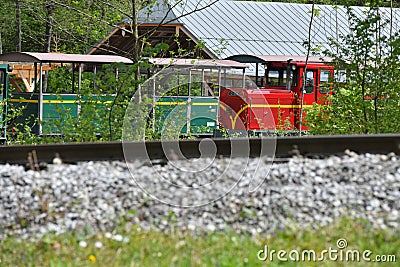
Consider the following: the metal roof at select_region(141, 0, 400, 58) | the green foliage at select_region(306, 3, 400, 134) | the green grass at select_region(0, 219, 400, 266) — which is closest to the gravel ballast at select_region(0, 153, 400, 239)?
the green grass at select_region(0, 219, 400, 266)

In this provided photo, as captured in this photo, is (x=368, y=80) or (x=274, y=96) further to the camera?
(x=274, y=96)

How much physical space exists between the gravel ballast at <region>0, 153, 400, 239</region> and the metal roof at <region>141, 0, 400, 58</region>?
2367 cm

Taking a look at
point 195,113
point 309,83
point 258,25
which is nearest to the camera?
point 195,113

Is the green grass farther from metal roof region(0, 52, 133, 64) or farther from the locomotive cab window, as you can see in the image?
the locomotive cab window

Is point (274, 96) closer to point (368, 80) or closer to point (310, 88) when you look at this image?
point (310, 88)

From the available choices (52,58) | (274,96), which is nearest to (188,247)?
(52,58)

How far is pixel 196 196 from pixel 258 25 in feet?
94.8

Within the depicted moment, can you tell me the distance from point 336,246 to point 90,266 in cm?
175

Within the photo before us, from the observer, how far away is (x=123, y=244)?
18.6 ft

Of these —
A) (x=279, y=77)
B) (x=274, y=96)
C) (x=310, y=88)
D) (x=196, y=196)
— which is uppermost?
(x=279, y=77)

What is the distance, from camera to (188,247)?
5.64m

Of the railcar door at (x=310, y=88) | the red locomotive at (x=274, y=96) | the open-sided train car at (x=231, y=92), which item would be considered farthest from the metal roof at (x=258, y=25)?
the railcar door at (x=310, y=88)

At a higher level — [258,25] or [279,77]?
[258,25]

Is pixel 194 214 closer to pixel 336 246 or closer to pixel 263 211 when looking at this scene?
pixel 263 211
